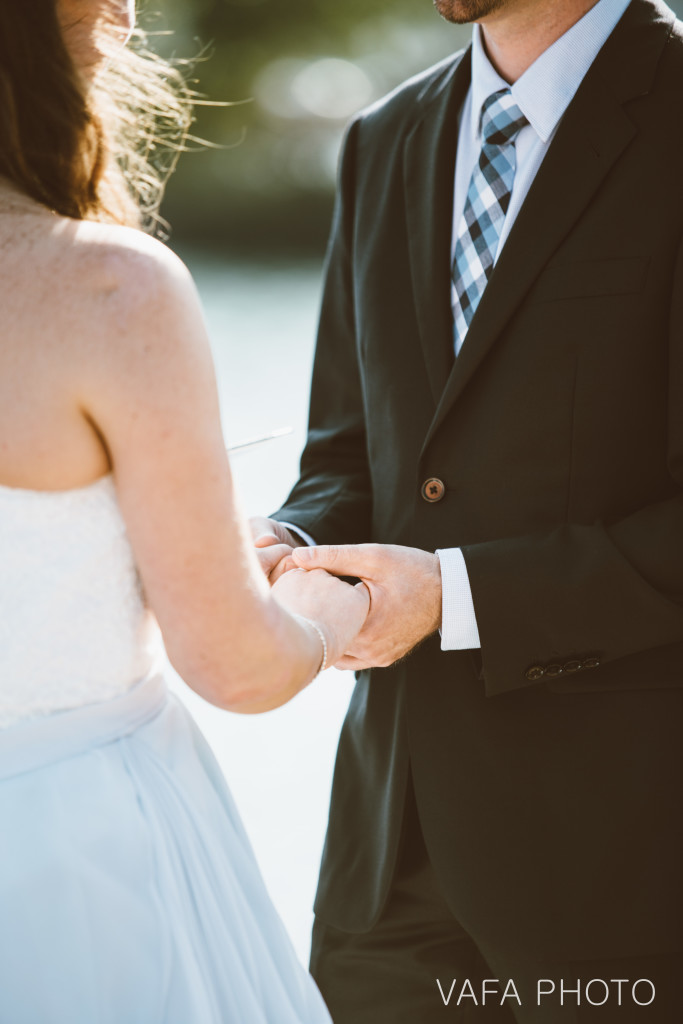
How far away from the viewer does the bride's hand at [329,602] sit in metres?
1.46

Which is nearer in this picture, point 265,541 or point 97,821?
point 97,821

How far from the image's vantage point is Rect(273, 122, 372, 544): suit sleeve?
200cm

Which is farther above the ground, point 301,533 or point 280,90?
point 301,533

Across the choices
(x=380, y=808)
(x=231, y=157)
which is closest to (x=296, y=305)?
(x=231, y=157)

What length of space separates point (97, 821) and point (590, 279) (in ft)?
3.28

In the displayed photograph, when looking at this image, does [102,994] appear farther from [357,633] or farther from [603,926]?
[603,926]

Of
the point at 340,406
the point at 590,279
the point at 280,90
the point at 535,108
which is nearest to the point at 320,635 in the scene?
the point at 590,279

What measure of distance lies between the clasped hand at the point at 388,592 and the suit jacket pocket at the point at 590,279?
0.43 m

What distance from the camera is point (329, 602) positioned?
1514 millimetres

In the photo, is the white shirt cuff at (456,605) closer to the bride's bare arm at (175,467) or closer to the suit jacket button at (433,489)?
the suit jacket button at (433,489)

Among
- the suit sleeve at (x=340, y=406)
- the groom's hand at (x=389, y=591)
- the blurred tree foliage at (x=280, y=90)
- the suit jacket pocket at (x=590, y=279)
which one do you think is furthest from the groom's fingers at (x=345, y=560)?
the blurred tree foliage at (x=280, y=90)

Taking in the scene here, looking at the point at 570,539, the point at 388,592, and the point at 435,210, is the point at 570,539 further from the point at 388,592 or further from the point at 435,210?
the point at 435,210

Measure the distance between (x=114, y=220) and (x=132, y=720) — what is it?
1.98 ft

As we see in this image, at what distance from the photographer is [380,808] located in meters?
1.82
